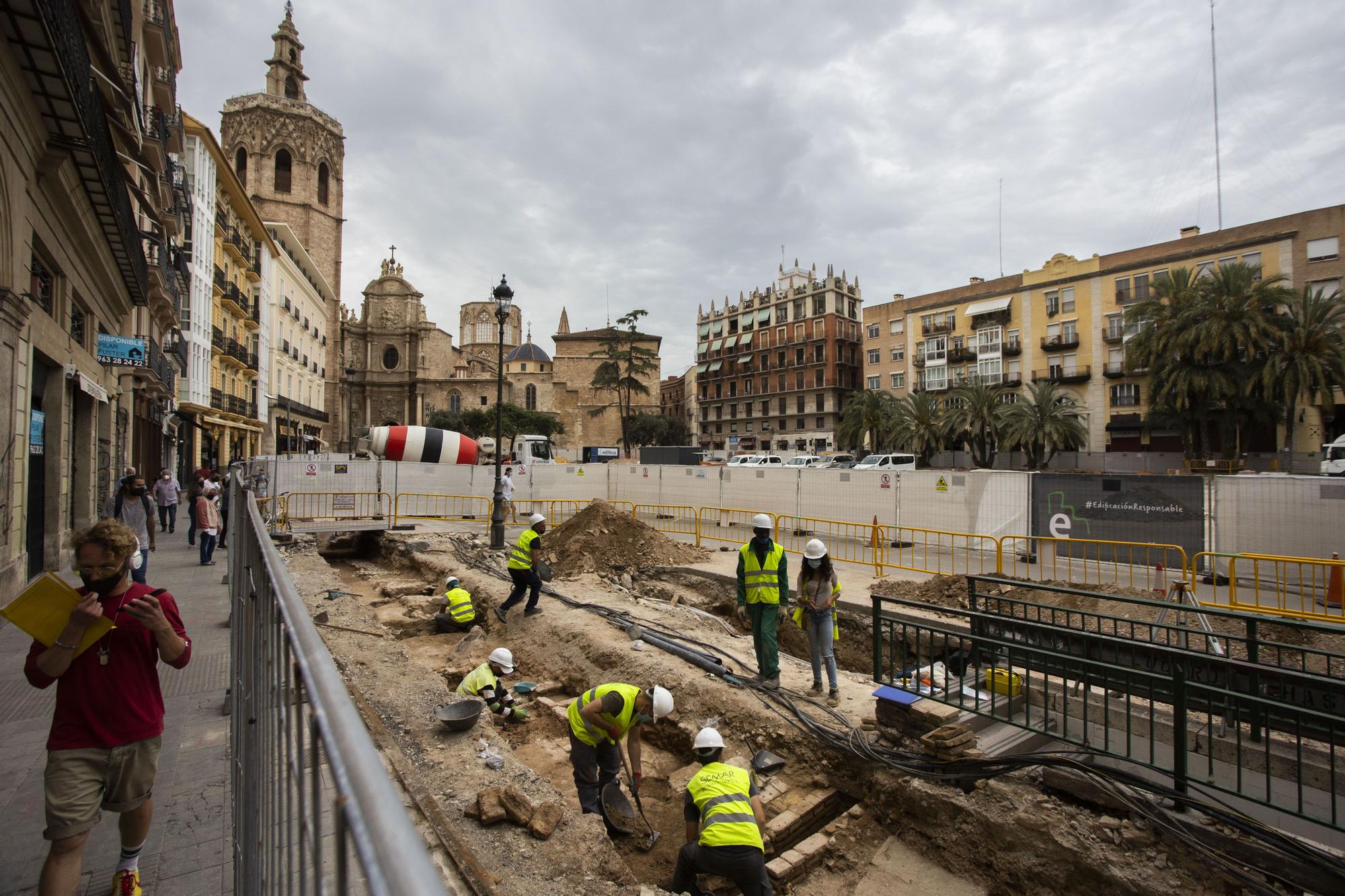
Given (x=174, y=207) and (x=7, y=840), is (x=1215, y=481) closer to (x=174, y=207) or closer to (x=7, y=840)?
(x=7, y=840)

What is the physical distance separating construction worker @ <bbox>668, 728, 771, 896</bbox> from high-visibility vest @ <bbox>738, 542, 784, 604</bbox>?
253 cm

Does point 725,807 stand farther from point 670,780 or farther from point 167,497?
point 167,497

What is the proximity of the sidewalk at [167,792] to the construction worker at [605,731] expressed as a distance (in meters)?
2.39

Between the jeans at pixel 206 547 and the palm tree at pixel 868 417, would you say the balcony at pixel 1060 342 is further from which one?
the jeans at pixel 206 547

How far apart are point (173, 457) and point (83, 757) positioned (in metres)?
30.6

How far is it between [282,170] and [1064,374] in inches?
2477

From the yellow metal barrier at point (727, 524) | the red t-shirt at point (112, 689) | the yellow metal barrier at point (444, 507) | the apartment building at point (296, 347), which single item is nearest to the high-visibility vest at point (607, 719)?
the red t-shirt at point (112, 689)

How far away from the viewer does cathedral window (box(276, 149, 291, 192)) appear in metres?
55.2

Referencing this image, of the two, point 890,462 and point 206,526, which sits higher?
point 890,462

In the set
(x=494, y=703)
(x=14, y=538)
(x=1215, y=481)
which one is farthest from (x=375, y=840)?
(x=1215, y=481)

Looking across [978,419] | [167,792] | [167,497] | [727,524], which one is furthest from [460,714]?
[978,419]

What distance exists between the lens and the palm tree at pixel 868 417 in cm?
4609

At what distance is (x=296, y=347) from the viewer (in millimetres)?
47156

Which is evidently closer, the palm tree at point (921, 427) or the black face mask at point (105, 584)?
the black face mask at point (105, 584)
